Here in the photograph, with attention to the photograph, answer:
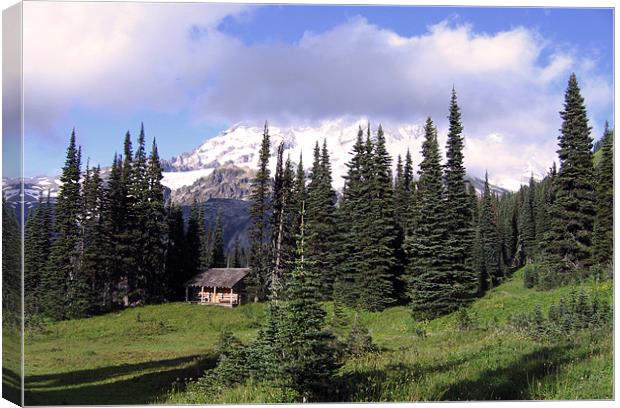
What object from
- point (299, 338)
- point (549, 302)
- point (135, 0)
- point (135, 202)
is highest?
point (135, 0)

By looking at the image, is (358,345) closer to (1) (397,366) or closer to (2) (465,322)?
(1) (397,366)

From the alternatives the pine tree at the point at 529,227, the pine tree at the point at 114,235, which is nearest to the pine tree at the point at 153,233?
the pine tree at the point at 114,235

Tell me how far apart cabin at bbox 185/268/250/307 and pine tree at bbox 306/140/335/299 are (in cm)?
750

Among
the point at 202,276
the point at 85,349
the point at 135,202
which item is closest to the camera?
the point at 85,349

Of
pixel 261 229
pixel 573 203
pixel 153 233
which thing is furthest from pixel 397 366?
pixel 153 233

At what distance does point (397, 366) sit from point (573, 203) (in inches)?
597

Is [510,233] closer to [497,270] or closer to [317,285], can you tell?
[497,270]

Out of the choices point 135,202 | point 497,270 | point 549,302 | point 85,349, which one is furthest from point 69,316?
point 497,270

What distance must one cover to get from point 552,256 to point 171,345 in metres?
18.8

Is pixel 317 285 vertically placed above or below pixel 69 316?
above

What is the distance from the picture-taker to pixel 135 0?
10242 millimetres

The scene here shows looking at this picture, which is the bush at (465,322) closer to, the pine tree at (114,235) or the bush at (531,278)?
the bush at (531,278)

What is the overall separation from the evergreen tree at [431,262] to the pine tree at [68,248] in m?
16.2

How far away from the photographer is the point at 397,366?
11422mm
